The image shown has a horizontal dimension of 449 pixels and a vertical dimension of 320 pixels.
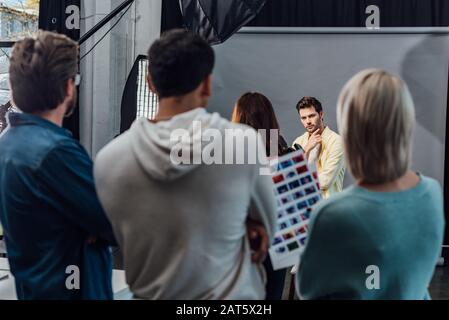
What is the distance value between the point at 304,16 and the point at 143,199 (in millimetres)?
4196

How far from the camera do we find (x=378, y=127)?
114cm

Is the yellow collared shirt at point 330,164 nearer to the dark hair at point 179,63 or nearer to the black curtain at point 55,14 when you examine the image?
the dark hair at point 179,63

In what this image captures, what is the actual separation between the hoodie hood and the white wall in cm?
416

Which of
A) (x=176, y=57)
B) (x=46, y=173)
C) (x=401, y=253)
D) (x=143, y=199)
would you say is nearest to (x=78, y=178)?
(x=46, y=173)

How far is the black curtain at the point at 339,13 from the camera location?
4.96 meters

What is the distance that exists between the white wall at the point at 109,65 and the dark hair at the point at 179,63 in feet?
13.5

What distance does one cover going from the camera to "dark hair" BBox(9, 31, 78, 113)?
4.65 feet

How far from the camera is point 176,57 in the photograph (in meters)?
1.20

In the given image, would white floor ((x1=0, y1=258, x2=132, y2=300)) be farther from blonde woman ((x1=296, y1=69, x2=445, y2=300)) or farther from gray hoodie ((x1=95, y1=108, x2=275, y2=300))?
blonde woman ((x1=296, y1=69, x2=445, y2=300))

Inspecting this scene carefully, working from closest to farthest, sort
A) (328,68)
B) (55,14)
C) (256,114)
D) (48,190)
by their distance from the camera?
(48,190) → (256,114) → (328,68) → (55,14)

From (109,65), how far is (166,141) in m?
4.23

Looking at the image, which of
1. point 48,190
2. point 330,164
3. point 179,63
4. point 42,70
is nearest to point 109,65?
point 330,164

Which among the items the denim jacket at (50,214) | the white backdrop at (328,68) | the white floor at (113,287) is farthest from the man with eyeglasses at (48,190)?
the white backdrop at (328,68)

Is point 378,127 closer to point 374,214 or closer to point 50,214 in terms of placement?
point 374,214
